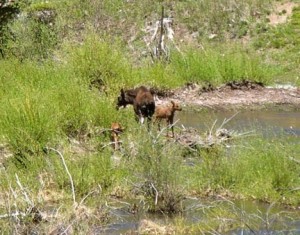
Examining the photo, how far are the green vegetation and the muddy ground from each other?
0.90 feet

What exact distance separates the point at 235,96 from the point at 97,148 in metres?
11.9

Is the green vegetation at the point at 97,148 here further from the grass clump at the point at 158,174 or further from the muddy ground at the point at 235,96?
the muddy ground at the point at 235,96

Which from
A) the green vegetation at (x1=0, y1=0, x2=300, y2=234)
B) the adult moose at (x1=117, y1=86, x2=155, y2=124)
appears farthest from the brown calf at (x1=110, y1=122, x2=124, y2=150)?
the adult moose at (x1=117, y1=86, x2=155, y2=124)

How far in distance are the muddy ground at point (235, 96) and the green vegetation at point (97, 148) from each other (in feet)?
0.90

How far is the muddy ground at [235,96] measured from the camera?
84.2 ft

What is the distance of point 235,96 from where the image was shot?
26.6 m

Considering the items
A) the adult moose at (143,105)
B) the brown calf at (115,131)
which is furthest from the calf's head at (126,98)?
the brown calf at (115,131)

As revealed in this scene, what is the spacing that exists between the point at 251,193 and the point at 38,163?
336 centimetres

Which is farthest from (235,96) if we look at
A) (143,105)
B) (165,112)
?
(143,105)

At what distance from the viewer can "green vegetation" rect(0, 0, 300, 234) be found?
11.9m

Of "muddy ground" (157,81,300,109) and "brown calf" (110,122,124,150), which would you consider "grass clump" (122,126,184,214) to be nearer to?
"brown calf" (110,122,124,150)

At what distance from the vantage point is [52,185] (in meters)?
13.2

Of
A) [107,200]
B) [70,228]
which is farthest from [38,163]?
[70,228]

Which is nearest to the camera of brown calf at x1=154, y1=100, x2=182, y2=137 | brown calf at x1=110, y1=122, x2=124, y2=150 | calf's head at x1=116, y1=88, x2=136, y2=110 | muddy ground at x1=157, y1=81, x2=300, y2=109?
brown calf at x1=110, y1=122, x2=124, y2=150
